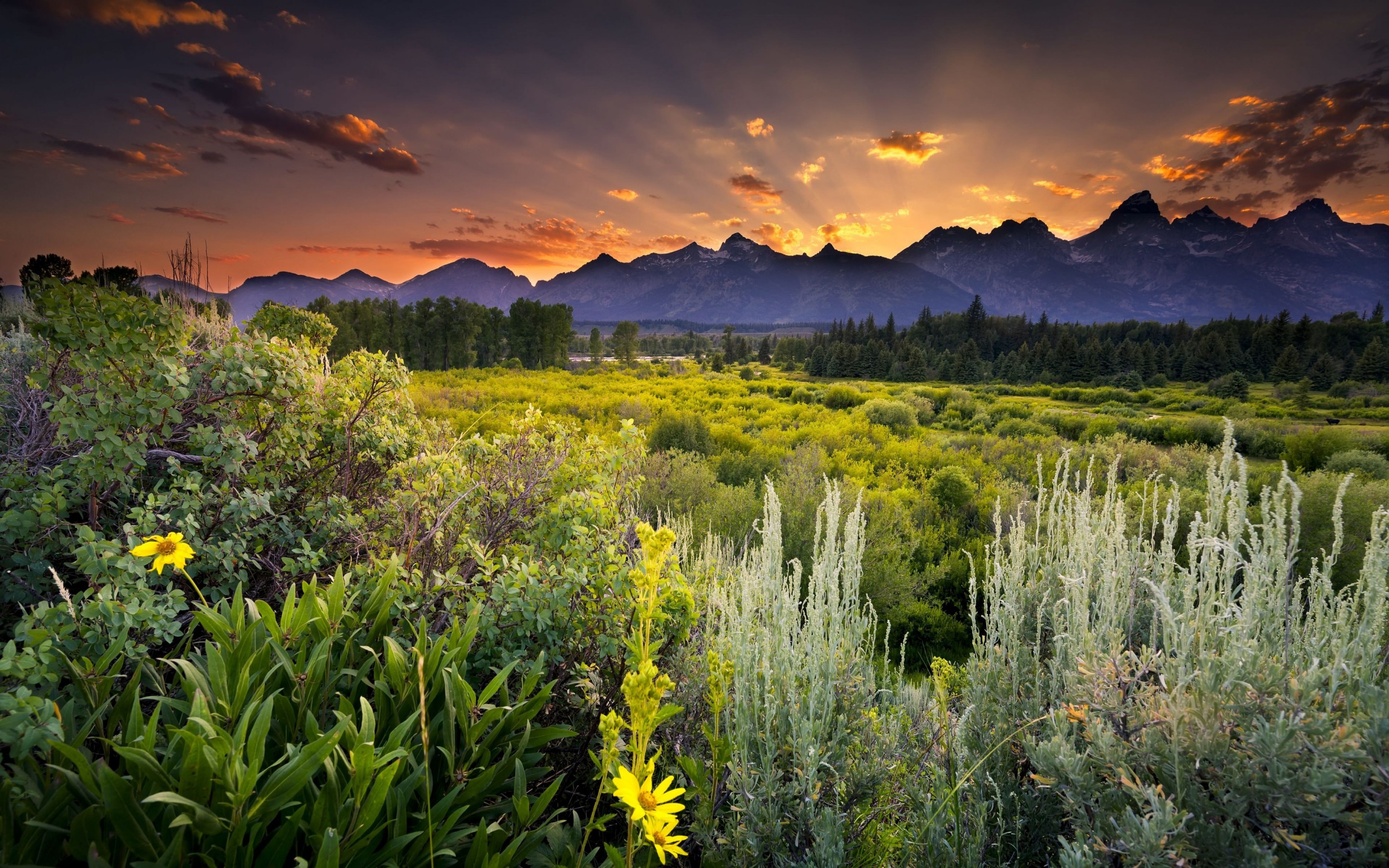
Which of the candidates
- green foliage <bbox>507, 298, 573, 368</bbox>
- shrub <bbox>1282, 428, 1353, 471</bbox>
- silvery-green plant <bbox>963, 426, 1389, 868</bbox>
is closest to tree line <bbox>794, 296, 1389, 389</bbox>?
green foliage <bbox>507, 298, 573, 368</bbox>

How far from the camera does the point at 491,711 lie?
1.90 meters

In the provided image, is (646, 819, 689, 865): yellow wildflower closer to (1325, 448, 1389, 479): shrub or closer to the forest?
the forest

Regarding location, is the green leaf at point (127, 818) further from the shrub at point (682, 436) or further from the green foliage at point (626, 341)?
the green foliage at point (626, 341)

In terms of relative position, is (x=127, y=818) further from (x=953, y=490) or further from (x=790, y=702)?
(x=953, y=490)

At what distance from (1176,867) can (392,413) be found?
454cm

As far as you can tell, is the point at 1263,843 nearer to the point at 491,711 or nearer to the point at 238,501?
the point at 491,711

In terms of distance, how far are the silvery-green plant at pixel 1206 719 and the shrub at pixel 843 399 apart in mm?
23641

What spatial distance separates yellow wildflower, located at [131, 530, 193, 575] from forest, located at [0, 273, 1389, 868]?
0.8 inches

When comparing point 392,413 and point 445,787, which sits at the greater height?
point 392,413

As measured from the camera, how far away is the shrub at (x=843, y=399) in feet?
87.4

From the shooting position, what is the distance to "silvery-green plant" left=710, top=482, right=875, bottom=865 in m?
2.11

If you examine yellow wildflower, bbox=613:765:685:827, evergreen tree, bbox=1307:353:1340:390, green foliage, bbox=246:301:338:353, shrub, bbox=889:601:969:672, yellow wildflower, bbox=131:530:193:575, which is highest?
evergreen tree, bbox=1307:353:1340:390

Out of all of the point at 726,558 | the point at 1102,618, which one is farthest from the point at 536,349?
the point at 1102,618

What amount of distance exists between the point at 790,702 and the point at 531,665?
1.13 metres
